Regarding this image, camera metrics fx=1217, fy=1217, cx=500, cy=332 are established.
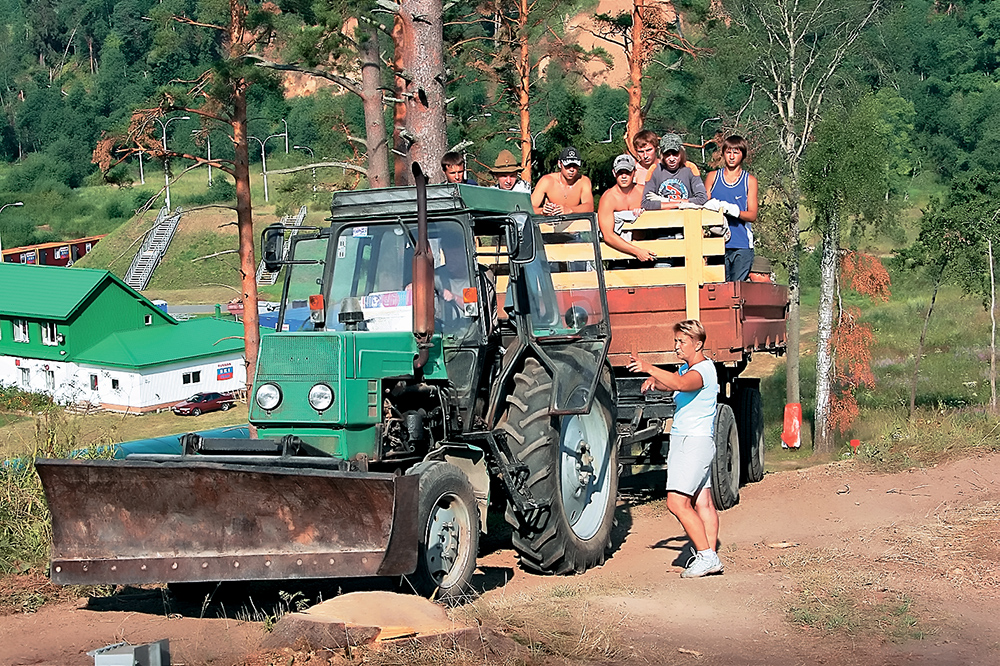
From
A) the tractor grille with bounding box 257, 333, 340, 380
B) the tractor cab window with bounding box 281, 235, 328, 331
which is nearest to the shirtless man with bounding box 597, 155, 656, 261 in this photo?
the tractor cab window with bounding box 281, 235, 328, 331

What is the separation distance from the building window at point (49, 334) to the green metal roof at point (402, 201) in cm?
4418

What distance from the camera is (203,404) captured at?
4612 cm

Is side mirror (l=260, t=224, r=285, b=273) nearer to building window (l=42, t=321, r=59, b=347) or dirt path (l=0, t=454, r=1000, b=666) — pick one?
dirt path (l=0, t=454, r=1000, b=666)

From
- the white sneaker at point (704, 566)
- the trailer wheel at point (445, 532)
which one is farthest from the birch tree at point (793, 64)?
the trailer wheel at point (445, 532)

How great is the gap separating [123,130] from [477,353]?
19.1 metres

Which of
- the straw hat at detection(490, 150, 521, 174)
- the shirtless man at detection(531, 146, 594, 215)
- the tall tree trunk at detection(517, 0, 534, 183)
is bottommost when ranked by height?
the shirtless man at detection(531, 146, 594, 215)

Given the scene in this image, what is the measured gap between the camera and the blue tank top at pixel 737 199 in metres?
11.9

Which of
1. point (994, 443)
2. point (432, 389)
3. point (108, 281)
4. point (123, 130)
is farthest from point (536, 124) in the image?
point (432, 389)

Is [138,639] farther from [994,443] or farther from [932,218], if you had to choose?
[932,218]

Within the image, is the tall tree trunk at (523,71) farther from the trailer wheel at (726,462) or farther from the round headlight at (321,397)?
the round headlight at (321,397)

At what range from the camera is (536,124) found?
231ft

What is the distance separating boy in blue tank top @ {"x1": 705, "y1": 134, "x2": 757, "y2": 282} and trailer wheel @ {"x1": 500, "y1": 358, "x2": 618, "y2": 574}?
9.08 ft

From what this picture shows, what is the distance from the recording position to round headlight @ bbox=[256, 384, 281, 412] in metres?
7.72

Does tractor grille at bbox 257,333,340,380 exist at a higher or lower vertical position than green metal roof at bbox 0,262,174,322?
lower
